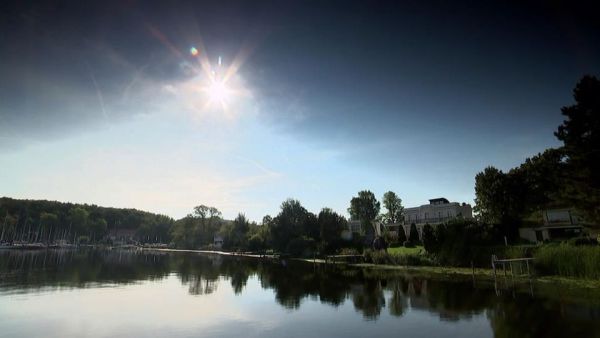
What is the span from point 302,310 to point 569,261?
2431 centimetres

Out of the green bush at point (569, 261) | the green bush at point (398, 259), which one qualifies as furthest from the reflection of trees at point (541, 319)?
the green bush at point (398, 259)

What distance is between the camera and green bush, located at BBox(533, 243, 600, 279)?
27.3 m

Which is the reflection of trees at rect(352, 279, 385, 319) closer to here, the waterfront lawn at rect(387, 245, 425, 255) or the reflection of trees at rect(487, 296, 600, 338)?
the reflection of trees at rect(487, 296, 600, 338)

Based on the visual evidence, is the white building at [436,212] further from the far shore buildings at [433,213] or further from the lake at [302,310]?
the lake at [302,310]

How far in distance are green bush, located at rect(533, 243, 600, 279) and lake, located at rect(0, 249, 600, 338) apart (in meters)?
4.52

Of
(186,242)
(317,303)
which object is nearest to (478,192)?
(317,303)

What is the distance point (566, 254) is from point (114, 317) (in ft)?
117

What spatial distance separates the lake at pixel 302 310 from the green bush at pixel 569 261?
4522 mm

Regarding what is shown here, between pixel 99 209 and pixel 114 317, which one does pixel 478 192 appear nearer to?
pixel 114 317

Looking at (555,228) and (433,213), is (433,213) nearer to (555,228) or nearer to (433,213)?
(433,213)

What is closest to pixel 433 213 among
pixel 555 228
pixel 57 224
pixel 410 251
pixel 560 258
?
pixel 555 228

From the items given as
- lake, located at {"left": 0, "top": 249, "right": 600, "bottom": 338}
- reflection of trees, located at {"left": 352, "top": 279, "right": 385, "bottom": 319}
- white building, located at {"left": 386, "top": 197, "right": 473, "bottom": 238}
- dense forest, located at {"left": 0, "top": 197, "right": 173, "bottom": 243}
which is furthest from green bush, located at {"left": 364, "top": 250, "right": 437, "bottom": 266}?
dense forest, located at {"left": 0, "top": 197, "right": 173, "bottom": 243}

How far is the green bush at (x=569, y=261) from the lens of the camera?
89.5 feet

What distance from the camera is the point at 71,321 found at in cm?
1858
